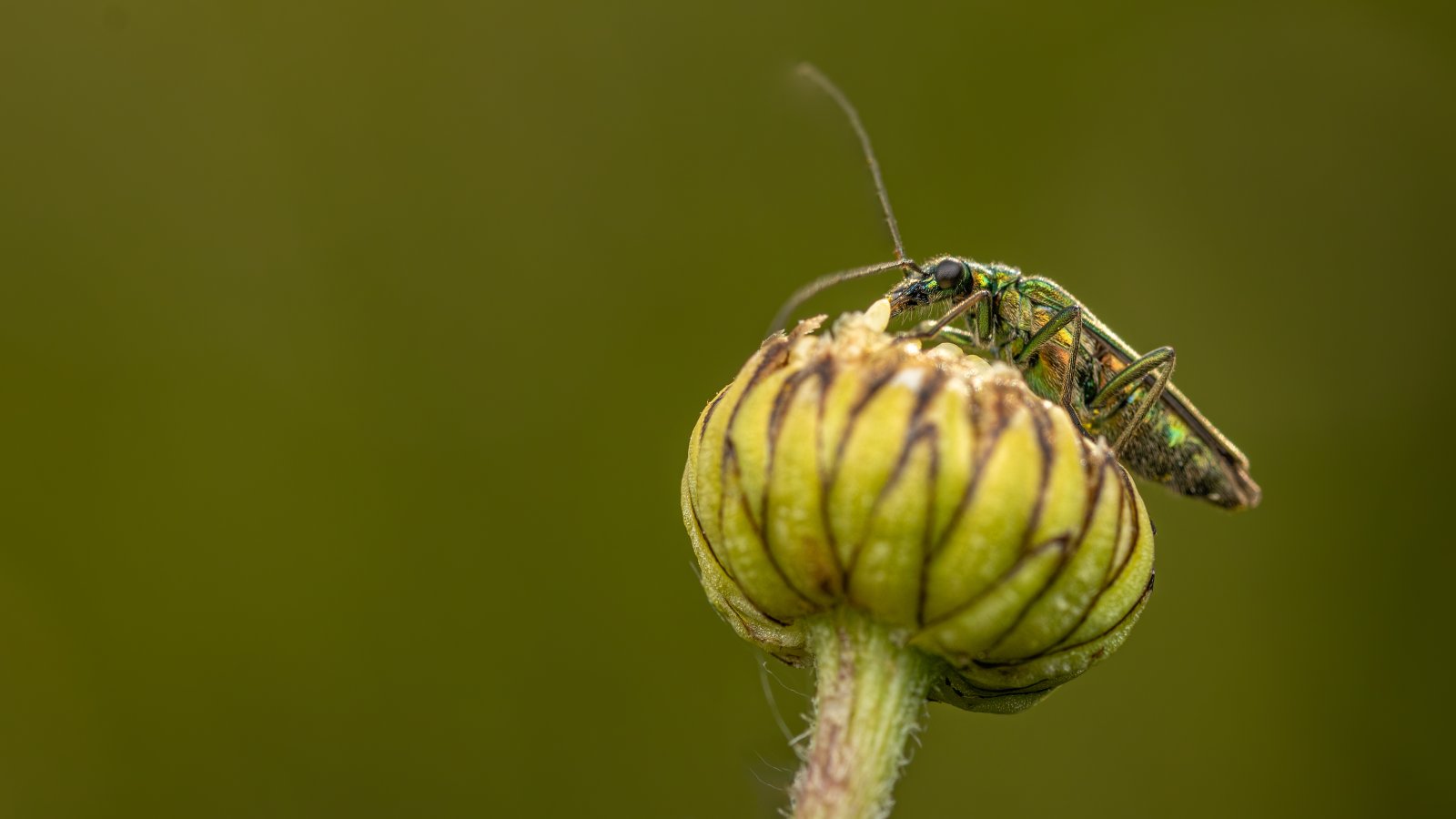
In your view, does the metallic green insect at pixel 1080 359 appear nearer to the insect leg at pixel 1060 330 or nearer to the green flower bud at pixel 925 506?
the insect leg at pixel 1060 330

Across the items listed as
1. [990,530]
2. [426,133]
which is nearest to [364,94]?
[426,133]

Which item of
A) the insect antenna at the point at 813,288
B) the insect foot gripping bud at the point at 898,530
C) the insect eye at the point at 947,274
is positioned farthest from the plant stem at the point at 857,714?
the insect eye at the point at 947,274

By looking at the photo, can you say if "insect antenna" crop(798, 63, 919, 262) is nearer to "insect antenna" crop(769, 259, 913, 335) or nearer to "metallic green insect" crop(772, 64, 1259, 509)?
"metallic green insect" crop(772, 64, 1259, 509)

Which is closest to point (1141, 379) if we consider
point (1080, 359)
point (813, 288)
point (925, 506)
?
point (1080, 359)

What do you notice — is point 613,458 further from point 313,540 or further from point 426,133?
point 426,133

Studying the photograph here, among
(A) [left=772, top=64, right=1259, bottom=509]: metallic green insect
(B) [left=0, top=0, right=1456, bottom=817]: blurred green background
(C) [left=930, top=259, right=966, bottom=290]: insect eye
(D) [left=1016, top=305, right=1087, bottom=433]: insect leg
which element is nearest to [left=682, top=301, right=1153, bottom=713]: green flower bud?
(D) [left=1016, top=305, right=1087, bottom=433]: insect leg
